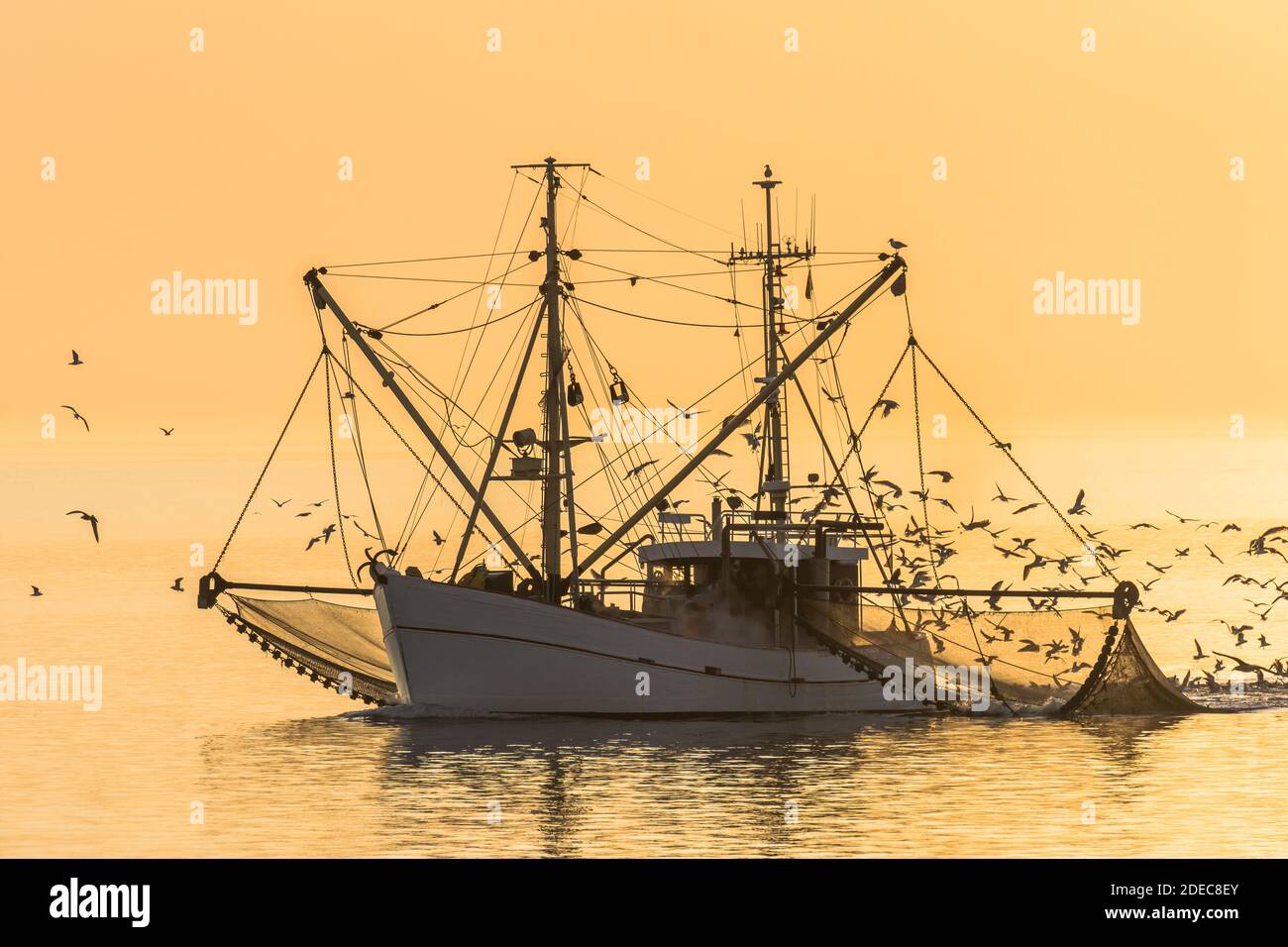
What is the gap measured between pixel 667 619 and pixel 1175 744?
16.0 m

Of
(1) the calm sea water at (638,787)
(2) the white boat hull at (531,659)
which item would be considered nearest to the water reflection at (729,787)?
(1) the calm sea water at (638,787)

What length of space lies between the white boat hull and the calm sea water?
0.88m

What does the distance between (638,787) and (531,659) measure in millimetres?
13065

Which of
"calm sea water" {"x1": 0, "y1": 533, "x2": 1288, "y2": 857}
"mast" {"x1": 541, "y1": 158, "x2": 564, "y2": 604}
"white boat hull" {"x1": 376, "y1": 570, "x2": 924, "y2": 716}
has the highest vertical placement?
"mast" {"x1": 541, "y1": 158, "x2": 564, "y2": 604}

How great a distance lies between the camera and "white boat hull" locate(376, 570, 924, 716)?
6775 cm

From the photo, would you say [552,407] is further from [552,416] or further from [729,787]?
[729,787]

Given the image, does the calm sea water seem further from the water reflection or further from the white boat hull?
the white boat hull

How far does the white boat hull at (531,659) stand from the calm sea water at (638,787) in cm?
88

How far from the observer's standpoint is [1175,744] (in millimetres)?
68812

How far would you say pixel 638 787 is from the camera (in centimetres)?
5606

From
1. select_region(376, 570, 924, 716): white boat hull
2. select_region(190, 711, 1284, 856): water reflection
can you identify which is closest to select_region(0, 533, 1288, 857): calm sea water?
select_region(190, 711, 1284, 856): water reflection

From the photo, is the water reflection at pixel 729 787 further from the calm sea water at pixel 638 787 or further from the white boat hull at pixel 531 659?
the white boat hull at pixel 531 659

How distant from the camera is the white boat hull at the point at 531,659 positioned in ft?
222
